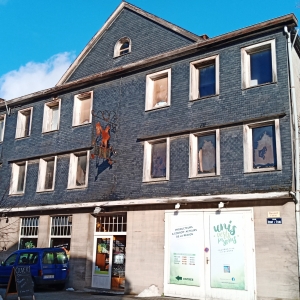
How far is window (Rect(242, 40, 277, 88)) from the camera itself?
1532cm

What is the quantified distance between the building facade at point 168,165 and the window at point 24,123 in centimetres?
80

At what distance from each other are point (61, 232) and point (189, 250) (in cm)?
712

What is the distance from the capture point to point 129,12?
20984mm

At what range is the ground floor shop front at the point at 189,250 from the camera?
13461 mm

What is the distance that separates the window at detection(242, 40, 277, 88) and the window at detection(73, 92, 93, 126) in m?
7.98

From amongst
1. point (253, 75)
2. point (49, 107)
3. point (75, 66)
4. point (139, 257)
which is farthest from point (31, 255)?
point (253, 75)

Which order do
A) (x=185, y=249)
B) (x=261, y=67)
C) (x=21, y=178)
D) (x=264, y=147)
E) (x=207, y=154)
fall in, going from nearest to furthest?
(x=264, y=147) < (x=185, y=249) < (x=261, y=67) < (x=207, y=154) < (x=21, y=178)

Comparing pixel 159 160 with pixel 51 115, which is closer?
pixel 159 160

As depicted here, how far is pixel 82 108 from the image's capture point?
70.0 feet

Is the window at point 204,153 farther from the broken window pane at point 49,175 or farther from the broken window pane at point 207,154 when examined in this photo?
the broken window pane at point 49,175

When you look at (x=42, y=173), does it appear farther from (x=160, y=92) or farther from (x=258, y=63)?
(x=258, y=63)

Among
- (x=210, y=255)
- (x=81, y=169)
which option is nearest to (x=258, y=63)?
(x=210, y=255)

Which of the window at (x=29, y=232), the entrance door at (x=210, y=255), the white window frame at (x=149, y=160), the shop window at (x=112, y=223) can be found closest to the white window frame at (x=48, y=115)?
the window at (x=29, y=232)

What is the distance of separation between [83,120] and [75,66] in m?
3.27
